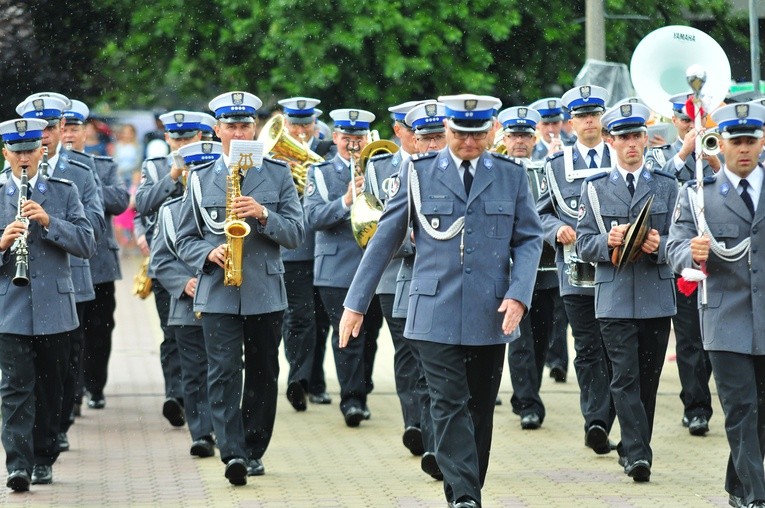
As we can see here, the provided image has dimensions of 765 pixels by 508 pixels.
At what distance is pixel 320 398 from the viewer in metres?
14.4

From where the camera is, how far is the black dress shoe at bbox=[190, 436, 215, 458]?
11656 millimetres

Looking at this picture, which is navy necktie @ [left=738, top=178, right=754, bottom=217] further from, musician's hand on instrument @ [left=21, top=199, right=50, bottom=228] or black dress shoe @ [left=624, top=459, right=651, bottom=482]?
musician's hand on instrument @ [left=21, top=199, right=50, bottom=228]

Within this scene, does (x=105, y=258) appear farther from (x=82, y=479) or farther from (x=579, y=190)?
(x=579, y=190)

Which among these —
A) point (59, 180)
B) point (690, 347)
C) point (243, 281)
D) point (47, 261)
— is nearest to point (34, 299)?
point (47, 261)

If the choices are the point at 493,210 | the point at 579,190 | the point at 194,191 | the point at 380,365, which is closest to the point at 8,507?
the point at 194,191

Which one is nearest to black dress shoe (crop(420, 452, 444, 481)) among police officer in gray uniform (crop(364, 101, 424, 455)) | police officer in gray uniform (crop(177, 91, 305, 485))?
police officer in gray uniform (crop(364, 101, 424, 455))

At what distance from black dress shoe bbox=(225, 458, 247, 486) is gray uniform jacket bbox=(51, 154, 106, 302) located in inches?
64.6

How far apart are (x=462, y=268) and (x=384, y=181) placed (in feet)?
9.51

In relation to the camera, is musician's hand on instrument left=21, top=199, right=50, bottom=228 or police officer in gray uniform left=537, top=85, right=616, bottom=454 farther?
police officer in gray uniform left=537, top=85, right=616, bottom=454

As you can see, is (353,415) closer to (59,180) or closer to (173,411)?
(173,411)

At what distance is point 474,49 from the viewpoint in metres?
19.6

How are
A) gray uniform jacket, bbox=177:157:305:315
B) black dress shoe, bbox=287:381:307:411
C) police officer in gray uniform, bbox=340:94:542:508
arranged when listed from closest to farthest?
police officer in gray uniform, bbox=340:94:542:508 → gray uniform jacket, bbox=177:157:305:315 → black dress shoe, bbox=287:381:307:411

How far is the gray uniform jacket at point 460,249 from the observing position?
9102mm

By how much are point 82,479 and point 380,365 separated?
601 centimetres
